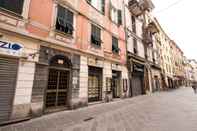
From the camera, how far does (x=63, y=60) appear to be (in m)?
8.03

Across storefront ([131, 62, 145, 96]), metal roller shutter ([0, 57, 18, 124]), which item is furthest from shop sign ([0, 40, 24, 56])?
storefront ([131, 62, 145, 96])

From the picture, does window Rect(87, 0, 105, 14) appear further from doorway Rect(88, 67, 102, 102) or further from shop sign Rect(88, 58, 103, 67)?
doorway Rect(88, 67, 102, 102)

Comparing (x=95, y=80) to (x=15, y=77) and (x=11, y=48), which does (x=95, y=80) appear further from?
(x=11, y=48)

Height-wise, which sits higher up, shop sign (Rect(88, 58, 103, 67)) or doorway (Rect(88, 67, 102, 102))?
shop sign (Rect(88, 58, 103, 67))

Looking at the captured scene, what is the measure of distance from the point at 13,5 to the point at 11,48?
1.94m

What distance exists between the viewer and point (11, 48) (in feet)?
18.5

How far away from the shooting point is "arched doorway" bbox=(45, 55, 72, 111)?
728 centimetres

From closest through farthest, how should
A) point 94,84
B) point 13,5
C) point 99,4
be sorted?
point 13,5 < point 94,84 < point 99,4

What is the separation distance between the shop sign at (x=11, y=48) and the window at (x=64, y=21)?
8.73 ft

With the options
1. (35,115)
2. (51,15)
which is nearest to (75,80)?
(35,115)

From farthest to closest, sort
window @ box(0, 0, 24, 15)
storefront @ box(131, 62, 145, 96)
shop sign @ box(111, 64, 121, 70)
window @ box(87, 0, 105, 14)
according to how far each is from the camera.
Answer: storefront @ box(131, 62, 145, 96), shop sign @ box(111, 64, 121, 70), window @ box(87, 0, 105, 14), window @ box(0, 0, 24, 15)

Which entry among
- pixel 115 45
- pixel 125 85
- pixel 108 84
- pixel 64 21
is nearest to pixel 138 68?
pixel 125 85

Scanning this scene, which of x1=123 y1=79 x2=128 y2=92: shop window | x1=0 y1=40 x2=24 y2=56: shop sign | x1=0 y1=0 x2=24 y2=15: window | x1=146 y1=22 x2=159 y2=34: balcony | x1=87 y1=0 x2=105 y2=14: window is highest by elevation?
x1=146 y1=22 x2=159 y2=34: balcony

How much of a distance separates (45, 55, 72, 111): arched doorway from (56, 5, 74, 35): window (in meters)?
1.69
